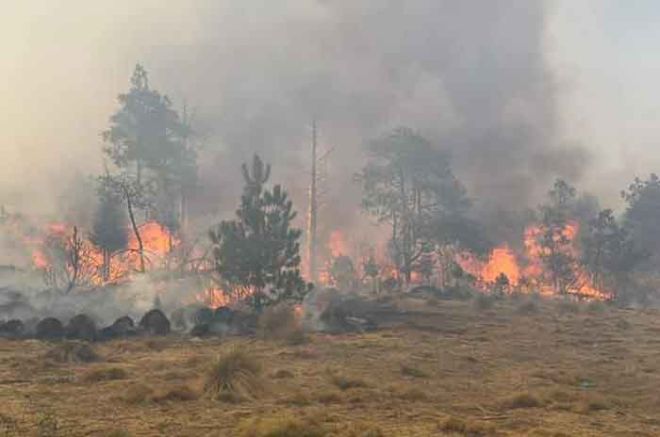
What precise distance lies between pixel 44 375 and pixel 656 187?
2232 inches

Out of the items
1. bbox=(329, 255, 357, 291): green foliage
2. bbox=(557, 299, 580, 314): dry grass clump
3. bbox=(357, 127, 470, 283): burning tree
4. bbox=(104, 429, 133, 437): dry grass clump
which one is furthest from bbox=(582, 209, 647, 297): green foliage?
bbox=(104, 429, 133, 437): dry grass clump

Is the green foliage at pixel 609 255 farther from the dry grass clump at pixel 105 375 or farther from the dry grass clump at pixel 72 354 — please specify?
the dry grass clump at pixel 105 375

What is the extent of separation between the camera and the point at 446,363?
2256cm

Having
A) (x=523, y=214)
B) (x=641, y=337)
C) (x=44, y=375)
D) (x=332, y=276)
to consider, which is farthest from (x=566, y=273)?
(x=44, y=375)

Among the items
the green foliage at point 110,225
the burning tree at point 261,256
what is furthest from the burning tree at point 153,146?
the burning tree at point 261,256

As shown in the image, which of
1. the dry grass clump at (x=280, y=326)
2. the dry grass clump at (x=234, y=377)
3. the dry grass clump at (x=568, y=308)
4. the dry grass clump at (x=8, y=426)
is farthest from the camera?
the dry grass clump at (x=568, y=308)

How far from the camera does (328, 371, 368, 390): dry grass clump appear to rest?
58.5 ft

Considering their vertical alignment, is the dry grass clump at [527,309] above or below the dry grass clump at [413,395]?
above

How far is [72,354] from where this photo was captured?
73.4ft

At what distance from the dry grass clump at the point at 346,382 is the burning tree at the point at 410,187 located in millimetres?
37569

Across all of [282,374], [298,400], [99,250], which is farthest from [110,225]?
[298,400]

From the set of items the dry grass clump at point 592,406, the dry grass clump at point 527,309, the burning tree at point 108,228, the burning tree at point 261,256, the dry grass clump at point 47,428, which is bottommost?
the dry grass clump at point 592,406

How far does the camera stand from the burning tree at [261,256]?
3180 centimetres

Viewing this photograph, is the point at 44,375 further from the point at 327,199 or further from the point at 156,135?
the point at 327,199
